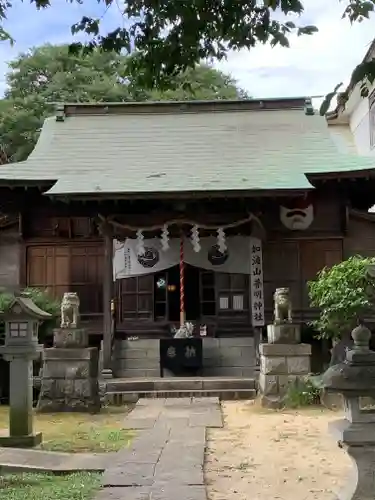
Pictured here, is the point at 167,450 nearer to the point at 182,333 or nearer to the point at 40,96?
the point at 182,333

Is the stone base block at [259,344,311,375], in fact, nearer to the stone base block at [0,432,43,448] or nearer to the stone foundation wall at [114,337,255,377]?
the stone foundation wall at [114,337,255,377]

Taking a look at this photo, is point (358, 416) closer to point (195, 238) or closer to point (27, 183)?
point (195, 238)

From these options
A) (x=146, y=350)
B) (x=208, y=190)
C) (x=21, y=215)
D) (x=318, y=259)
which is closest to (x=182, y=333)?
(x=146, y=350)

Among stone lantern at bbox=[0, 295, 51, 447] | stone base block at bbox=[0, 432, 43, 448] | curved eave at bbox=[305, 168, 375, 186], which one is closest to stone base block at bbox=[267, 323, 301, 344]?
curved eave at bbox=[305, 168, 375, 186]

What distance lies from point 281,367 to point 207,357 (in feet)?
10.8

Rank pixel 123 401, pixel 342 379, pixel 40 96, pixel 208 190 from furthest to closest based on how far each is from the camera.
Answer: pixel 40 96
pixel 208 190
pixel 123 401
pixel 342 379

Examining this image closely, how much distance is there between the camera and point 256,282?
14008 millimetres

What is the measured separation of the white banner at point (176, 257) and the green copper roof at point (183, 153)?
1.51m

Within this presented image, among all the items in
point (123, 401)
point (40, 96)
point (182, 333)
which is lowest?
point (123, 401)

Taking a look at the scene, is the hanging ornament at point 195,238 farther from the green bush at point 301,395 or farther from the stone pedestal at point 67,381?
the green bush at point 301,395

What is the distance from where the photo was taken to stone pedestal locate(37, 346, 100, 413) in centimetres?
1080

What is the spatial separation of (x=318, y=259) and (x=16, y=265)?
7242 mm

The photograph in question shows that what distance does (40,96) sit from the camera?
86.9 ft

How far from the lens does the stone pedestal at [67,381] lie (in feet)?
35.4
